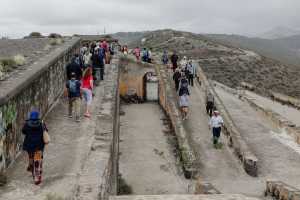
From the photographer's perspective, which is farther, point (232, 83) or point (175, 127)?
point (232, 83)

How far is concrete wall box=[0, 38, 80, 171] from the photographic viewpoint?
1022 centimetres

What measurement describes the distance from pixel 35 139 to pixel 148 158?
8691 mm

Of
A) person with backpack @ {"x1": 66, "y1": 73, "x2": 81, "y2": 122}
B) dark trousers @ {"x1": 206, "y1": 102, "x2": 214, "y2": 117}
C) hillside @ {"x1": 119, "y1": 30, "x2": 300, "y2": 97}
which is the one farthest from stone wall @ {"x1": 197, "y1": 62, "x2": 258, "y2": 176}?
hillside @ {"x1": 119, "y1": 30, "x2": 300, "y2": 97}

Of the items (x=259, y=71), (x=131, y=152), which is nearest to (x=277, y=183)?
(x=131, y=152)

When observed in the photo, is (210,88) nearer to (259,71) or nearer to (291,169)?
(291,169)

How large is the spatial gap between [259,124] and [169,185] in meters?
11.3

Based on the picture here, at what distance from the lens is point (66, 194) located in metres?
9.01

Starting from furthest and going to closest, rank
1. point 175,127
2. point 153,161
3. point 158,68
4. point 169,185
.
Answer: point 158,68 → point 175,127 → point 153,161 → point 169,185

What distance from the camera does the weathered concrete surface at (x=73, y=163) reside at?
9.12m

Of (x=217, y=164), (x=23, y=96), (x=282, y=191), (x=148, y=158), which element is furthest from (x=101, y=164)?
(x=217, y=164)

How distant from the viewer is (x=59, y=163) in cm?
1070

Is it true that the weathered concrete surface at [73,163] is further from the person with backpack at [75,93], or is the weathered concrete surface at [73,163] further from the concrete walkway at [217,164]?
the concrete walkway at [217,164]

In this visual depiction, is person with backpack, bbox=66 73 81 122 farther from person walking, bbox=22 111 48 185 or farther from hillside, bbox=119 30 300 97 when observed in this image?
hillside, bbox=119 30 300 97

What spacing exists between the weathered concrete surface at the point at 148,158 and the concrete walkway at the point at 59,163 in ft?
8.54
